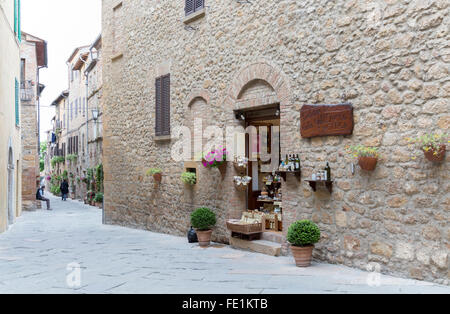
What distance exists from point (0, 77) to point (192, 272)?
7688 millimetres

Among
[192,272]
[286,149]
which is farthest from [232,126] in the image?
[192,272]

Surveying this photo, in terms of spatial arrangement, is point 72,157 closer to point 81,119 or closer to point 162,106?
point 81,119

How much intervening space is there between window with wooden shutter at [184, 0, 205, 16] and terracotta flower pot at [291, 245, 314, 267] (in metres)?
5.27

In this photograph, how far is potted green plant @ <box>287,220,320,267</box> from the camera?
19.9ft

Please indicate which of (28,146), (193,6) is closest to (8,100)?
(193,6)

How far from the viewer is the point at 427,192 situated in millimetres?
5137

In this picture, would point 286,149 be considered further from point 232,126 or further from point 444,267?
point 444,267

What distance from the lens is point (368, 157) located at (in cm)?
563

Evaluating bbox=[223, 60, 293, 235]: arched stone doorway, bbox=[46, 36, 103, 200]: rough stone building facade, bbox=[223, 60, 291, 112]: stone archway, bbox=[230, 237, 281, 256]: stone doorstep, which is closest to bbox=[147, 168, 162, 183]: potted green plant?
bbox=[223, 60, 293, 235]: arched stone doorway

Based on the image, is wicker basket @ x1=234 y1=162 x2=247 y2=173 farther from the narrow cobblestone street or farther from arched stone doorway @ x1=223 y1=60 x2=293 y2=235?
the narrow cobblestone street

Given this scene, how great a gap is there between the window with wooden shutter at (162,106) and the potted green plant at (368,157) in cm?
548

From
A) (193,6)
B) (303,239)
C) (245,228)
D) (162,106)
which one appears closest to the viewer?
(303,239)

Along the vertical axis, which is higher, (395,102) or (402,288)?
(395,102)

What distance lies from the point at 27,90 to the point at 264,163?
49.0 ft
